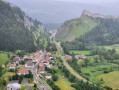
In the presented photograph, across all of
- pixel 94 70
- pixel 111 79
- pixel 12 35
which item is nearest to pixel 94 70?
pixel 94 70

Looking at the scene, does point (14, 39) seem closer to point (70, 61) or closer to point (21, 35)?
point (21, 35)

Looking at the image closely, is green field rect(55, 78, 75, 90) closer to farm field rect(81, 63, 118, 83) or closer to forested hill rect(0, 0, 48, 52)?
farm field rect(81, 63, 118, 83)

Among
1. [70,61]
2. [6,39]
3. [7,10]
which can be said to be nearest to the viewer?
[70,61]

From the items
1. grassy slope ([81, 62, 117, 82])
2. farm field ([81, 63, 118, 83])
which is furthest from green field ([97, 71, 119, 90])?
farm field ([81, 63, 118, 83])

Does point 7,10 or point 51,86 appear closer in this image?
point 51,86

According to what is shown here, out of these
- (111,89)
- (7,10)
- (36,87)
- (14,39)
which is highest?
(7,10)

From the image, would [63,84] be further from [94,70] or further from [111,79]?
[94,70]

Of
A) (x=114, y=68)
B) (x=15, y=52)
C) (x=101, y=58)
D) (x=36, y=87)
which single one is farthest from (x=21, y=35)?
(x=36, y=87)

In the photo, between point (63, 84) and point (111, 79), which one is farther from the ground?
point (63, 84)
